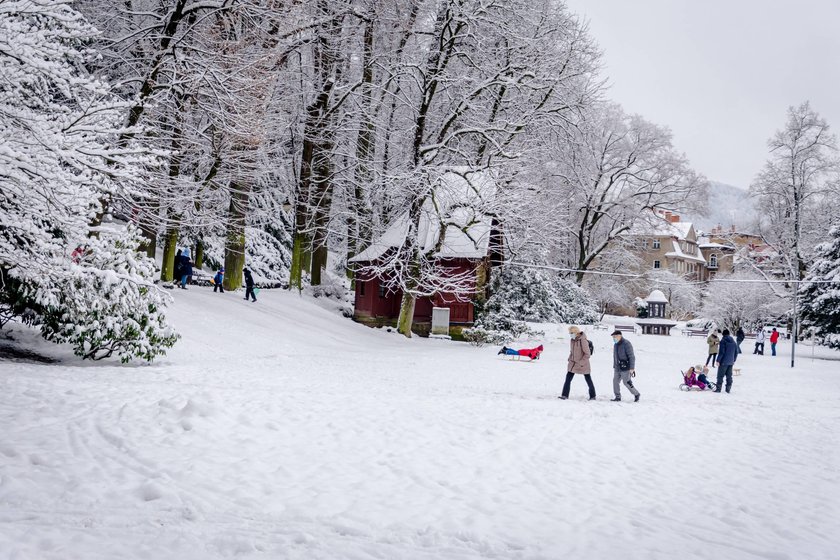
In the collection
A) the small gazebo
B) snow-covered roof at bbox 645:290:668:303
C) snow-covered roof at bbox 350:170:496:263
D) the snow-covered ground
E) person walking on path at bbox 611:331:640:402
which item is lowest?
the snow-covered ground

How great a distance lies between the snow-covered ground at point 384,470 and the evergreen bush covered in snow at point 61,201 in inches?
40.9

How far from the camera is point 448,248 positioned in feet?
100

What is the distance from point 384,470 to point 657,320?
48987 millimetres

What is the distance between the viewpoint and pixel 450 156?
Answer: 30234 mm

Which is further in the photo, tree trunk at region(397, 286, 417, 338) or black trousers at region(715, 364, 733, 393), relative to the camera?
tree trunk at region(397, 286, 417, 338)

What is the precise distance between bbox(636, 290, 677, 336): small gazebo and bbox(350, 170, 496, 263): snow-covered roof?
26.4 meters

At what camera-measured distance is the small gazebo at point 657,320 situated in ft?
169

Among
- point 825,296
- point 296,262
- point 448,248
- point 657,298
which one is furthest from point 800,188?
point 296,262

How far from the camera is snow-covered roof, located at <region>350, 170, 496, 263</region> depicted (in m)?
26.9

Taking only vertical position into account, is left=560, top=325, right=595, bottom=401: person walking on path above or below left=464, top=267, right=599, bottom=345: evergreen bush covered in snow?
below

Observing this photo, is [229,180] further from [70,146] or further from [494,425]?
[494,425]

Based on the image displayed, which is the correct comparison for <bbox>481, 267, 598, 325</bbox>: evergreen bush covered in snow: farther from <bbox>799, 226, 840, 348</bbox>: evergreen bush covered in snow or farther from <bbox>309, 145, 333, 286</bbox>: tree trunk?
<bbox>799, 226, 840, 348</bbox>: evergreen bush covered in snow

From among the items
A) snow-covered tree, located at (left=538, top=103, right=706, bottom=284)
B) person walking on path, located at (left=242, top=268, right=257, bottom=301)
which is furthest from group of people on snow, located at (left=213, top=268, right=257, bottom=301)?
snow-covered tree, located at (left=538, top=103, right=706, bottom=284)

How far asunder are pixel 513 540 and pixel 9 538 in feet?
14.0
